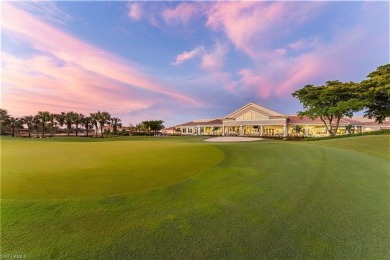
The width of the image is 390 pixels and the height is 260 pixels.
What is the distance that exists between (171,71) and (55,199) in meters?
29.3

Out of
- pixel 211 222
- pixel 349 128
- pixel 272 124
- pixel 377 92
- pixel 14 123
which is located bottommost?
pixel 211 222

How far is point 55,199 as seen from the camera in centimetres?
528

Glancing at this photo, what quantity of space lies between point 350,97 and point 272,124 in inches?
832

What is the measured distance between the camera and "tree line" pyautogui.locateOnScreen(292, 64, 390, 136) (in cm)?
2548

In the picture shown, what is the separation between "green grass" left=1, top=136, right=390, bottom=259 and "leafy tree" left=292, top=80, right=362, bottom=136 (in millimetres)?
26766

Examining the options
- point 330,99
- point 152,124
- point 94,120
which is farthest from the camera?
point 94,120

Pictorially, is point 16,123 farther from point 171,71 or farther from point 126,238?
point 126,238

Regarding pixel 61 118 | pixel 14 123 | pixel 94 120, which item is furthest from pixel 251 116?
pixel 14 123

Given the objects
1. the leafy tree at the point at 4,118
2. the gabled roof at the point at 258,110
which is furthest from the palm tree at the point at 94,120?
the gabled roof at the point at 258,110

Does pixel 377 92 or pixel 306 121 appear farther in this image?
pixel 306 121

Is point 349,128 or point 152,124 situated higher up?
Result: point 152,124

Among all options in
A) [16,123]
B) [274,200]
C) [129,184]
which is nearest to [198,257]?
[274,200]

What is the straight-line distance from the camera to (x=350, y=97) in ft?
101

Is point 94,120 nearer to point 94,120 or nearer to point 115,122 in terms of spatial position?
point 94,120
